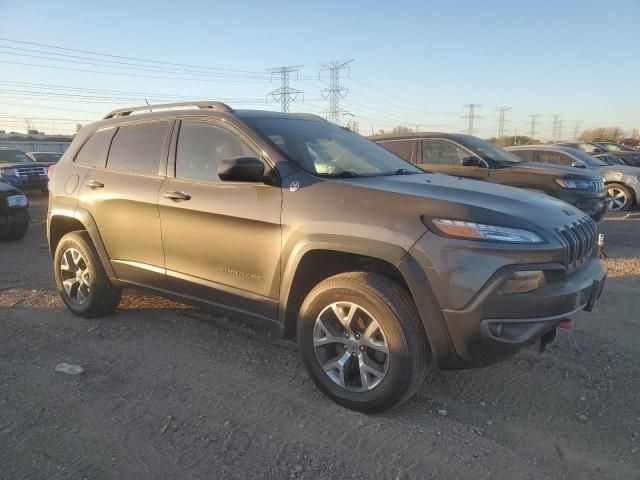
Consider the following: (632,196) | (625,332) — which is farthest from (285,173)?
(632,196)

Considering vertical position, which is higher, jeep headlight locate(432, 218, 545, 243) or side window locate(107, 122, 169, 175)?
side window locate(107, 122, 169, 175)

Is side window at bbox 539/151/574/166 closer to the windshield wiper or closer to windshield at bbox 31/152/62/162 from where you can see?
the windshield wiper

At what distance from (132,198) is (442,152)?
5560 mm

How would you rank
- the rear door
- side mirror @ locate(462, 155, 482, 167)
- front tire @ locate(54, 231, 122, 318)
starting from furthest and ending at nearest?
1. side mirror @ locate(462, 155, 482, 167)
2. front tire @ locate(54, 231, 122, 318)
3. the rear door

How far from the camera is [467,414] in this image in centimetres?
311

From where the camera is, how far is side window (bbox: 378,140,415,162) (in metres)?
8.54

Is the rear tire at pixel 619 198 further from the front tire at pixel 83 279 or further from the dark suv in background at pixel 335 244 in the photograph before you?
the front tire at pixel 83 279

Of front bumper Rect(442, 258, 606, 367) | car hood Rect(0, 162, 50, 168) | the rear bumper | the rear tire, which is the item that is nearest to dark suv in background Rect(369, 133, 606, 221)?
the rear tire

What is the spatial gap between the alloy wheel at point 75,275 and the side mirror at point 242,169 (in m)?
2.10

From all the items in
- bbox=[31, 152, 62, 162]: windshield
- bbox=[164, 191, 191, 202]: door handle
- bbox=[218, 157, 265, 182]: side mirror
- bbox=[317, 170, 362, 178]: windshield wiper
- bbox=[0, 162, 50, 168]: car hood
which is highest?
bbox=[218, 157, 265, 182]: side mirror

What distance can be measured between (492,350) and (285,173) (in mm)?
1622

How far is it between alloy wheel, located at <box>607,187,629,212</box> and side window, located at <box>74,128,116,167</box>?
11287mm

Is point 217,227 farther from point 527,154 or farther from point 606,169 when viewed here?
point 606,169

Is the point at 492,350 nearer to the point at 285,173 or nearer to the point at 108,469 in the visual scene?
the point at 285,173
